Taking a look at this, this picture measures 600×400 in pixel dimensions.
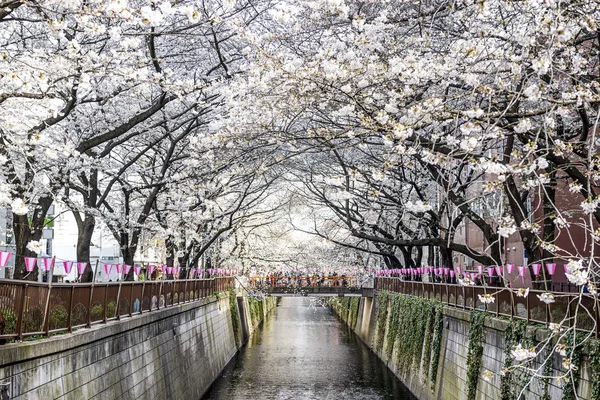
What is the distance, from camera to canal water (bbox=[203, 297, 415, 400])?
27.6 m

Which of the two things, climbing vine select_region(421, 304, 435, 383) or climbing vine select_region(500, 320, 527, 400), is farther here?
climbing vine select_region(421, 304, 435, 383)

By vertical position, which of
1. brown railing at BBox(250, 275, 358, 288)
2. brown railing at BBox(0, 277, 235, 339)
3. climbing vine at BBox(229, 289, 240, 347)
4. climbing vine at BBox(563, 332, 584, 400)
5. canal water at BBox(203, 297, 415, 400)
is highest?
brown railing at BBox(250, 275, 358, 288)

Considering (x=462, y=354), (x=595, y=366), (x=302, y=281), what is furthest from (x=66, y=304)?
(x=302, y=281)

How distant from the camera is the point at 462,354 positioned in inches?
794

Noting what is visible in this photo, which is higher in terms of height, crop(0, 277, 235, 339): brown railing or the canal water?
crop(0, 277, 235, 339): brown railing

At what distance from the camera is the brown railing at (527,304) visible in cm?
1077

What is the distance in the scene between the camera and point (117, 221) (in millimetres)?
25203

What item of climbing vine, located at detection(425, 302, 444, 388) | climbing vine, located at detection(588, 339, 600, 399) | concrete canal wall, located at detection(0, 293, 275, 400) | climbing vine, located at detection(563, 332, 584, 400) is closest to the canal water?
concrete canal wall, located at detection(0, 293, 275, 400)

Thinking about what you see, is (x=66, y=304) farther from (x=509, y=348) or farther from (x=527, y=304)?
(x=527, y=304)

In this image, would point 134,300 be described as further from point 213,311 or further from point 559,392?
point 213,311

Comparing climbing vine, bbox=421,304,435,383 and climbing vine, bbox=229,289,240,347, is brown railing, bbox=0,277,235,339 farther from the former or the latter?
climbing vine, bbox=229,289,240,347

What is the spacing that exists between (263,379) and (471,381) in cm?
1478

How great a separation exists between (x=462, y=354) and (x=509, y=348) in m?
5.83

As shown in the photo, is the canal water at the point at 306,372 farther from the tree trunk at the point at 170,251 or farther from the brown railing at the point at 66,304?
the brown railing at the point at 66,304
